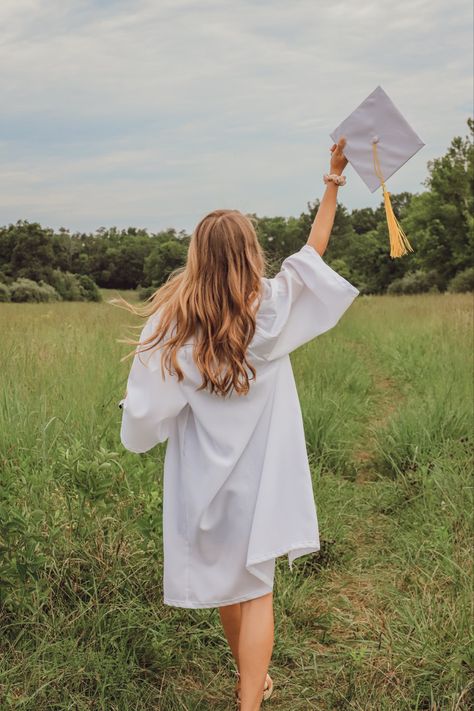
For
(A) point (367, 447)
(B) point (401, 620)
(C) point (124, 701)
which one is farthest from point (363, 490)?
(C) point (124, 701)

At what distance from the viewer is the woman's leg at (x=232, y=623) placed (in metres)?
2.66

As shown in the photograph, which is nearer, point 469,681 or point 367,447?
point 469,681

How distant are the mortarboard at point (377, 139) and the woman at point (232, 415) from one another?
447mm

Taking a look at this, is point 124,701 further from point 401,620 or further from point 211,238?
point 211,238

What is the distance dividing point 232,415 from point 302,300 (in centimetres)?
47

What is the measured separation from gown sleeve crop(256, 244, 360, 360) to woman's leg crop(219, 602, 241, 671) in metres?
0.90

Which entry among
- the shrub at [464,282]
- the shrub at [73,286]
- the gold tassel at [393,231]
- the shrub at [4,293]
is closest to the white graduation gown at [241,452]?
the gold tassel at [393,231]

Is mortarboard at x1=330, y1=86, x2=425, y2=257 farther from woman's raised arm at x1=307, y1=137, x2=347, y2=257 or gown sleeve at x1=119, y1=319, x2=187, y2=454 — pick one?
A: gown sleeve at x1=119, y1=319, x2=187, y2=454

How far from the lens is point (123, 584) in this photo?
3.08m

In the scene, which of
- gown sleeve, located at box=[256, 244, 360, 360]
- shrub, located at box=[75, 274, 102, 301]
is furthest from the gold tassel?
shrub, located at box=[75, 274, 102, 301]

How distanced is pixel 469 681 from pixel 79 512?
1.67 meters

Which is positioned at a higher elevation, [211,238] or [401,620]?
[211,238]

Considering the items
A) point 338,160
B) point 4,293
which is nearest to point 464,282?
point 4,293

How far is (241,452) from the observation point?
8.04 feet
